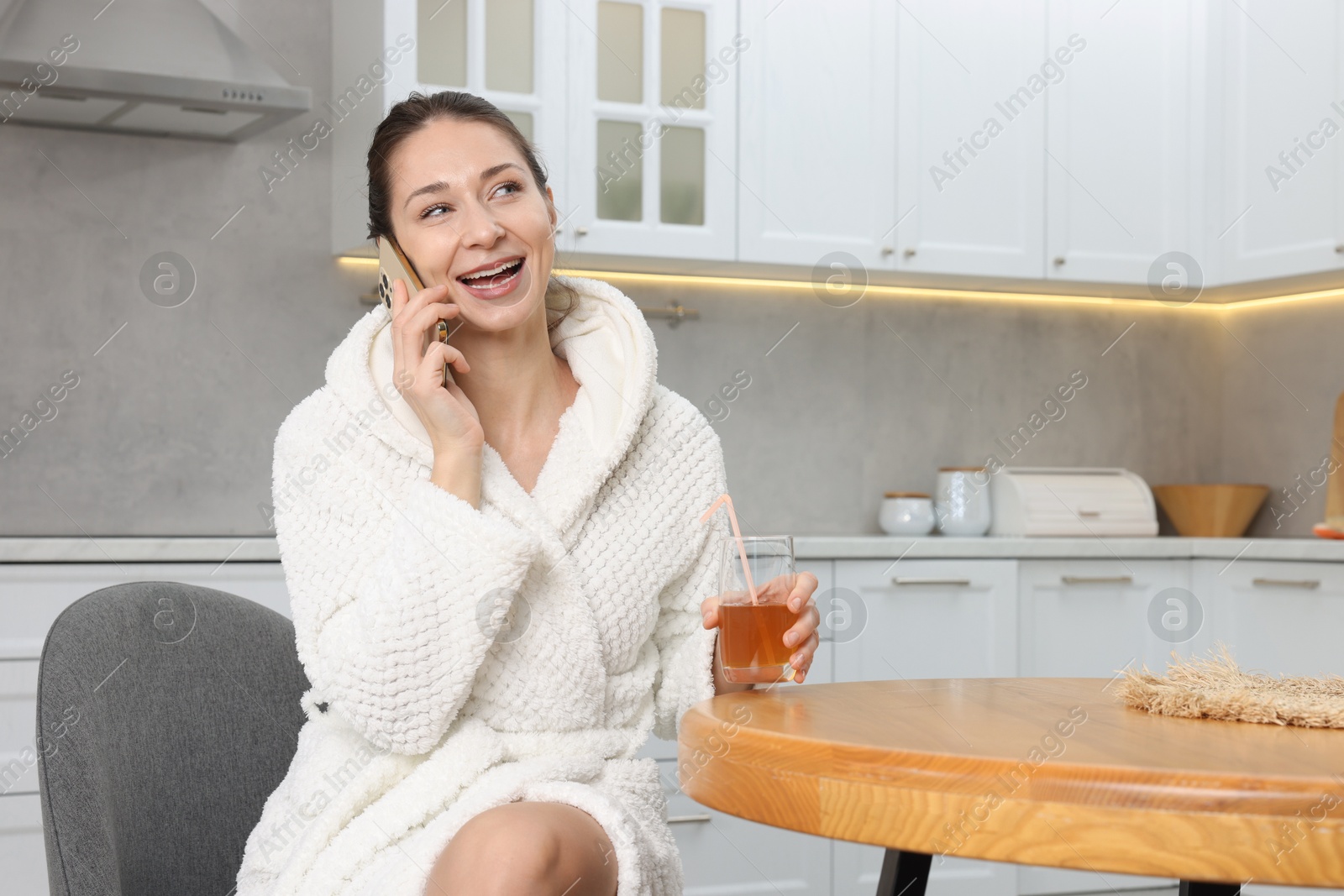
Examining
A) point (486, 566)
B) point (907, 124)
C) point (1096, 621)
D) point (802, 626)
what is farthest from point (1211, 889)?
point (907, 124)

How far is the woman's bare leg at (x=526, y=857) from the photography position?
1046 millimetres

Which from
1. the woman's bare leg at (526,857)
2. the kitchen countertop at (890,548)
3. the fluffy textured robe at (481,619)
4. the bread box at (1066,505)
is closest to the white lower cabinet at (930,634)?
the kitchen countertop at (890,548)

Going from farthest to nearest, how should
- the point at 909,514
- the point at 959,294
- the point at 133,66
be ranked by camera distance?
the point at 959,294, the point at 909,514, the point at 133,66

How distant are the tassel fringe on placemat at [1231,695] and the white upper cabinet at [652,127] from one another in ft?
6.48

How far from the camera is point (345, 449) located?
140 cm

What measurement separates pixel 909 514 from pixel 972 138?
3.18ft

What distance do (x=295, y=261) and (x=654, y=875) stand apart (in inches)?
86.6

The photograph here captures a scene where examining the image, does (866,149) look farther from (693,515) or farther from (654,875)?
(654,875)

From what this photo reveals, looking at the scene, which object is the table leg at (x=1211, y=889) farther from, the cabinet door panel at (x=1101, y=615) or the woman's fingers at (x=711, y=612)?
the cabinet door panel at (x=1101, y=615)

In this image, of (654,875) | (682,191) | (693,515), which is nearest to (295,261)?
(682,191)

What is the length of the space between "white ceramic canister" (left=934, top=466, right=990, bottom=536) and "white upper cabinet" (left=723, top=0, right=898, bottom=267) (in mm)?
607

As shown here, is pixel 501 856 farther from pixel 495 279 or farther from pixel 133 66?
pixel 133 66

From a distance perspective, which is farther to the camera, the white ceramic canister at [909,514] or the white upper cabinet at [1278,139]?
the white ceramic canister at [909,514]

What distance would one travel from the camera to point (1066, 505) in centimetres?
335
